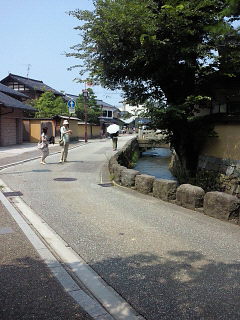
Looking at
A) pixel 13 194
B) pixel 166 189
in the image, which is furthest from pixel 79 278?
pixel 13 194

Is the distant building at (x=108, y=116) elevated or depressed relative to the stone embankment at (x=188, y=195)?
elevated

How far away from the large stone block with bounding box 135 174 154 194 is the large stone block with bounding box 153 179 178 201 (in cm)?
43

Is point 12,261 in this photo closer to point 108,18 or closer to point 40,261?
point 40,261

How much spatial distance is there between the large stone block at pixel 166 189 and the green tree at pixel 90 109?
1598 inches

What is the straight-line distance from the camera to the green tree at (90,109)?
160 feet

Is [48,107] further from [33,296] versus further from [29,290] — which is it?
[33,296]

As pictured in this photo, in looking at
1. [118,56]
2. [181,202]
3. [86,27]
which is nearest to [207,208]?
[181,202]

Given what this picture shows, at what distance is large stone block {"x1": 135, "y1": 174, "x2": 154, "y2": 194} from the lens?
9.17 meters

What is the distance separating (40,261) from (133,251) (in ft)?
4.29

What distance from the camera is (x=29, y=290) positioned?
3777 mm

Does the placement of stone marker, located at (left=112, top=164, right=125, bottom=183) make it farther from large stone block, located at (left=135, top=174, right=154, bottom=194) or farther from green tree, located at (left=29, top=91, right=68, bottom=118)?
green tree, located at (left=29, top=91, right=68, bottom=118)

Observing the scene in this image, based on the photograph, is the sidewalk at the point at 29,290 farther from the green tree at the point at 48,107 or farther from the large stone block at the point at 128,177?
the green tree at the point at 48,107

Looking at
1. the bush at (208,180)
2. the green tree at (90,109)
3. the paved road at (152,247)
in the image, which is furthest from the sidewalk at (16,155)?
the green tree at (90,109)

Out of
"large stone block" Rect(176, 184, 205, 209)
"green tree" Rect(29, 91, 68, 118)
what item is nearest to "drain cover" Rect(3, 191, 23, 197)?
"large stone block" Rect(176, 184, 205, 209)
